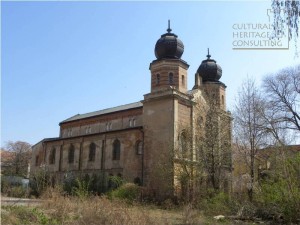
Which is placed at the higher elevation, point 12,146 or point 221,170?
point 12,146

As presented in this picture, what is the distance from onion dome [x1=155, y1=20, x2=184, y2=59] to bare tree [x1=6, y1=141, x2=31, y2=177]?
35521 mm

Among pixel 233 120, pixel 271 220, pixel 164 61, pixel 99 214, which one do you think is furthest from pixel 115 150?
pixel 99 214

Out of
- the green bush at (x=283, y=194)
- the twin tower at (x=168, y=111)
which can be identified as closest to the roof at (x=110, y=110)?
the twin tower at (x=168, y=111)

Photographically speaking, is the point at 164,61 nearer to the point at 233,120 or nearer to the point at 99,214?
the point at 233,120

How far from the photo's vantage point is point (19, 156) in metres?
59.4

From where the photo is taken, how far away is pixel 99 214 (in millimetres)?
10367

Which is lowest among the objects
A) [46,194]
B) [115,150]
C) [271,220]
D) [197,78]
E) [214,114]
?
[271,220]

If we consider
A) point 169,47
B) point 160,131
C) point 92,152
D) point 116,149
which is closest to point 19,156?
point 92,152

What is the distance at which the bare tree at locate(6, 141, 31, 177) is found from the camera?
188ft

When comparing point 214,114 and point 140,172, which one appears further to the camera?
point 140,172

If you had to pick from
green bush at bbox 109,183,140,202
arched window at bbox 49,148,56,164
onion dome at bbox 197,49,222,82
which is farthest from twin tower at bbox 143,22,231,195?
arched window at bbox 49,148,56,164

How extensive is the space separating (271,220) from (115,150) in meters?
20.6

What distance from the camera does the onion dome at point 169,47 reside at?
3133 cm

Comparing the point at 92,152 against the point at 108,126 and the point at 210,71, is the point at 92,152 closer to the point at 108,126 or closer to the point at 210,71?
the point at 108,126
